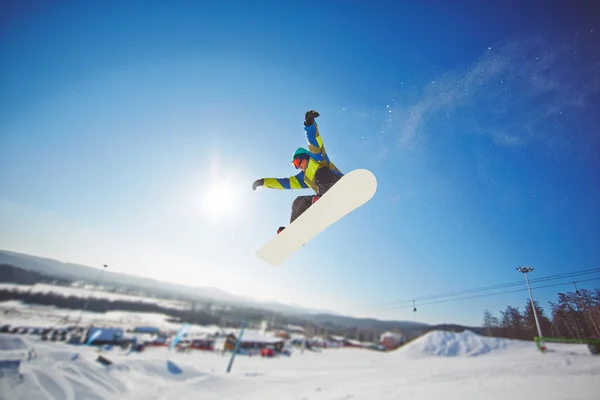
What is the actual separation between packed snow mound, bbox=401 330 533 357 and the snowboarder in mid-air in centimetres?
3577

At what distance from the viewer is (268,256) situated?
7223 millimetres

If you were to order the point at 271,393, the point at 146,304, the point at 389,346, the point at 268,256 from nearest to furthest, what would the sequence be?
1. the point at 268,256
2. the point at 271,393
3. the point at 389,346
4. the point at 146,304

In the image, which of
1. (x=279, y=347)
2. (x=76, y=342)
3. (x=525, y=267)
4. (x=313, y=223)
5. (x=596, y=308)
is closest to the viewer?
(x=313, y=223)

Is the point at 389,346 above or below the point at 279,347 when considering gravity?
above

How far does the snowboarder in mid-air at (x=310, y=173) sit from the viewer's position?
5496 mm

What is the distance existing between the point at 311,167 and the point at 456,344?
4198 centimetres

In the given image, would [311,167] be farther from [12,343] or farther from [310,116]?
[12,343]

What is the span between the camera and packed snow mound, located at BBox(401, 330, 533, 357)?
1165 inches

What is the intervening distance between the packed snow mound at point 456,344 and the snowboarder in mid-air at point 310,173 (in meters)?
35.8

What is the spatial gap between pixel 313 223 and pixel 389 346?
59.5 meters

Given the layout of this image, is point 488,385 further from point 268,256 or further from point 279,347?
point 279,347

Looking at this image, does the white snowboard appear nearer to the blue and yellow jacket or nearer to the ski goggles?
the blue and yellow jacket

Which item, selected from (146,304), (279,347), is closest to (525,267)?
(279,347)

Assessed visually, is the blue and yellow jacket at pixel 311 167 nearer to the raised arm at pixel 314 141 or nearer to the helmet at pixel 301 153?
the raised arm at pixel 314 141
